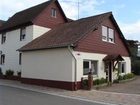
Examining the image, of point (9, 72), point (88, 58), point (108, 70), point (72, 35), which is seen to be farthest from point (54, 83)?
point (9, 72)

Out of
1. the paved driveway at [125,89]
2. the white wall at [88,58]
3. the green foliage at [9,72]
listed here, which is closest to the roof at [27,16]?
the green foliage at [9,72]

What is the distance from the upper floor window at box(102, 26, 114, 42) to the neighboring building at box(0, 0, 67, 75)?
6974 mm

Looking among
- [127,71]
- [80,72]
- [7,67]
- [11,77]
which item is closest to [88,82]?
[80,72]

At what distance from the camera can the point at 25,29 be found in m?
28.1

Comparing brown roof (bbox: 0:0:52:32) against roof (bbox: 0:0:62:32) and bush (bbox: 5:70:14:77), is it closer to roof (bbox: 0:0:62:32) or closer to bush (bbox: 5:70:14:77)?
roof (bbox: 0:0:62:32)

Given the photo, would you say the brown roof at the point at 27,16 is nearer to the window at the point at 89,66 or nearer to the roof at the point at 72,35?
the roof at the point at 72,35

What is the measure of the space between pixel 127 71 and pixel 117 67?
286 centimetres

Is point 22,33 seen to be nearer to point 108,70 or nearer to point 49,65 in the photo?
point 49,65

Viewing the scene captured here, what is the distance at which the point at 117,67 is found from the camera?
83.7 feet

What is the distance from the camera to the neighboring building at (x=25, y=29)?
27219 millimetres

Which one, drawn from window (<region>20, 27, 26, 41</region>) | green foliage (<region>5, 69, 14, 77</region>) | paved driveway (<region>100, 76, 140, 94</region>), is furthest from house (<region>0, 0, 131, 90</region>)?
paved driveway (<region>100, 76, 140, 94</region>)

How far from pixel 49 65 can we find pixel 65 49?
2373mm

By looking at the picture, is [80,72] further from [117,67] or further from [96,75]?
[117,67]

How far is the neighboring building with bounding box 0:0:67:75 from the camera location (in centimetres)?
2722
